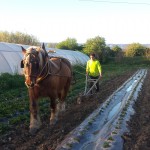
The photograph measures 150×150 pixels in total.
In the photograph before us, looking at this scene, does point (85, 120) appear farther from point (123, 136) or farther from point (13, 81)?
point (13, 81)

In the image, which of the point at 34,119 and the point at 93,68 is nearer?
the point at 34,119

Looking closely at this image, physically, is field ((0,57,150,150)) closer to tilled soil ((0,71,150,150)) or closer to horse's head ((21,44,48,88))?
tilled soil ((0,71,150,150))

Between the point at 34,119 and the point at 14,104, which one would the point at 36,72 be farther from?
the point at 14,104

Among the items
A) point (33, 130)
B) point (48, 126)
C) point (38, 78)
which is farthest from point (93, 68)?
point (33, 130)

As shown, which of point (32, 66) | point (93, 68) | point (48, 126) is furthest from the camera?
point (93, 68)

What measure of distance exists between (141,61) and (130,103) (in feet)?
132

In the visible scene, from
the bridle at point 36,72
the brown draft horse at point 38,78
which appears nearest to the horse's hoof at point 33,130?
the brown draft horse at point 38,78

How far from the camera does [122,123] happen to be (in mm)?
6766

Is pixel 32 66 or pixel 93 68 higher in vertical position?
pixel 32 66

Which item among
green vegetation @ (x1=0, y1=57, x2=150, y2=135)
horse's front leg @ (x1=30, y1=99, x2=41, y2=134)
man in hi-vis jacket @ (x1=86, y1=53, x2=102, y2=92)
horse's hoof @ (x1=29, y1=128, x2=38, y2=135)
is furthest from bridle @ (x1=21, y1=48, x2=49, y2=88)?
man in hi-vis jacket @ (x1=86, y1=53, x2=102, y2=92)

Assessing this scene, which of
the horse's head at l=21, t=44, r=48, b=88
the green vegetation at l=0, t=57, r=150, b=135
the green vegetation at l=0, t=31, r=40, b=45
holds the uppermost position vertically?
the green vegetation at l=0, t=31, r=40, b=45

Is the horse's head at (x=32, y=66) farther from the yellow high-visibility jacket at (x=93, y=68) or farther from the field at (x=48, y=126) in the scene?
the yellow high-visibility jacket at (x=93, y=68)

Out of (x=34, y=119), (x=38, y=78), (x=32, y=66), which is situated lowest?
(x=34, y=119)

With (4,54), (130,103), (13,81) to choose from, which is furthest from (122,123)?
(4,54)
